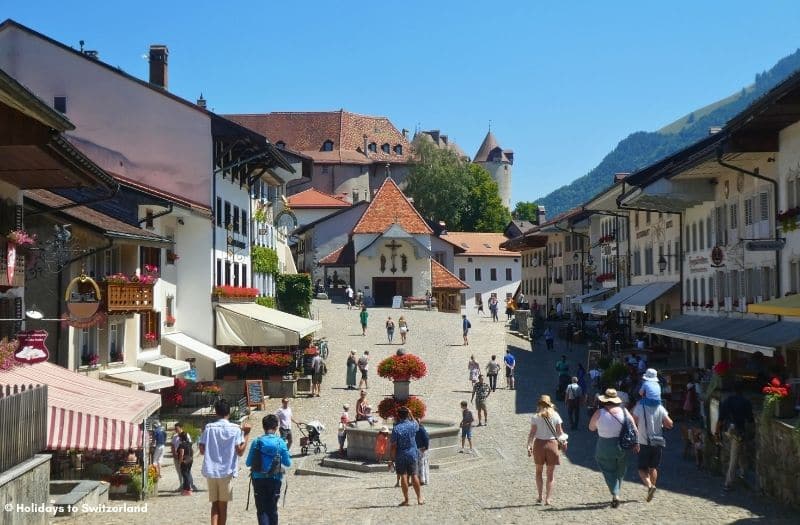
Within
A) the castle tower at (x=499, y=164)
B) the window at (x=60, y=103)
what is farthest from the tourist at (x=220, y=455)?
the castle tower at (x=499, y=164)

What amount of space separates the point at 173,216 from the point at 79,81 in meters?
5.67

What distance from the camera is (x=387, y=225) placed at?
78.3m

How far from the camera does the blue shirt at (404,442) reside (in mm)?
16469

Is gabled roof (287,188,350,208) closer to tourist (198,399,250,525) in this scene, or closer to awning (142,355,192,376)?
awning (142,355,192,376)

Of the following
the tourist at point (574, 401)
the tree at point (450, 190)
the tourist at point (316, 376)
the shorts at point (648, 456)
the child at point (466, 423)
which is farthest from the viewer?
the tree at point (450, 190)

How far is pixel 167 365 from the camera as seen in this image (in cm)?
3372

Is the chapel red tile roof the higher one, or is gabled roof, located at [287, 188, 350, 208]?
the chapel red tile roof

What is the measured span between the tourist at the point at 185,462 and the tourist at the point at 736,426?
→ 981cm

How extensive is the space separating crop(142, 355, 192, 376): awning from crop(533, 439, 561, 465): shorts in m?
19.4

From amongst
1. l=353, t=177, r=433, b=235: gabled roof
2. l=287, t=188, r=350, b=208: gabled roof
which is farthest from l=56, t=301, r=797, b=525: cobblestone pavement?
l=287, t=188, r=350, b=208: gabled roof

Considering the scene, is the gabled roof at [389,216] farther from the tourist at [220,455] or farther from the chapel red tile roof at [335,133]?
the tourist at [220,455]

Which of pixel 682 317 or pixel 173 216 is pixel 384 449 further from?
pixel 682 317

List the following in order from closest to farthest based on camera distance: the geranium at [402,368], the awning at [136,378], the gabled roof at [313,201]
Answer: the geranium at [402,368] < the awning at [136,378] < the gabled roof at [313,201]

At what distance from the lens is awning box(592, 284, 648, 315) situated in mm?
49125
